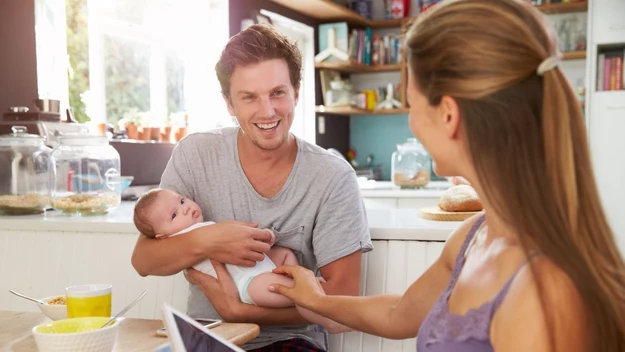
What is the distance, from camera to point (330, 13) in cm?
544

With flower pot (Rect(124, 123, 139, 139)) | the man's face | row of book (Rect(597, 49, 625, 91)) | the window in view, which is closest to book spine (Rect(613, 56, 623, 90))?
row of book (Rect(597, 49, 625, 91))

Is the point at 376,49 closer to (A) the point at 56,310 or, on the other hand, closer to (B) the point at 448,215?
(B) the point at 448,215

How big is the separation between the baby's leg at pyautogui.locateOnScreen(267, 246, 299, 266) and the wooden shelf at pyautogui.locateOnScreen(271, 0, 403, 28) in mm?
3493

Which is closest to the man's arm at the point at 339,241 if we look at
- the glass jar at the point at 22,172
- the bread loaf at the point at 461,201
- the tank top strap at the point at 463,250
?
the bread loaf at the point at 461,201

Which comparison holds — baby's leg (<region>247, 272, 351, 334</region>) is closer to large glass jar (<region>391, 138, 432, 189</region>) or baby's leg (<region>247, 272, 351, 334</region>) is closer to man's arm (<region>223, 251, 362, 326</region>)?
man's arm (<region>223, 251, 362, 326</region>)

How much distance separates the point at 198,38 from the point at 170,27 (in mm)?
222

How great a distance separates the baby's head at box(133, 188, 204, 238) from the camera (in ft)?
5.61

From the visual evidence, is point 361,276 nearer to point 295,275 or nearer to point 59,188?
point 295,275

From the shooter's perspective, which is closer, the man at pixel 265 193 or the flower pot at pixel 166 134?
the man at pixel 265 193

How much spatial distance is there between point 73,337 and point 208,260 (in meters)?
0.64

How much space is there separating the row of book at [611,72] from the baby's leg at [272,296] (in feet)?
12.6

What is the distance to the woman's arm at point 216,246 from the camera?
5.27 ft

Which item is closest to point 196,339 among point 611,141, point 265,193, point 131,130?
point 265,193

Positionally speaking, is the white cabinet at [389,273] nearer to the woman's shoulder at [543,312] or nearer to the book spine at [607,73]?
the woman's shoulder at [543,312]
